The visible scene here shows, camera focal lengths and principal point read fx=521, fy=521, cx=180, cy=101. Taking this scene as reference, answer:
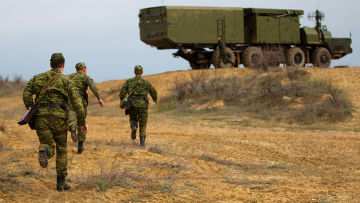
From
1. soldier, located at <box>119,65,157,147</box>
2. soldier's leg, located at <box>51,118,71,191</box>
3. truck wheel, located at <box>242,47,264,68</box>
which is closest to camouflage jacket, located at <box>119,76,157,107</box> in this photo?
soldier, located at <box>119,65,157,147</box>

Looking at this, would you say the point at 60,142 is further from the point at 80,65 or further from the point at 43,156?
the point at 80,65

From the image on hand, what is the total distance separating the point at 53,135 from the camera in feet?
20.7

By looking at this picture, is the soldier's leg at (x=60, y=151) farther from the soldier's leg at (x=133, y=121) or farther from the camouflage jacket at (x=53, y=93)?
the soldier's leg at (x=133, y=121)

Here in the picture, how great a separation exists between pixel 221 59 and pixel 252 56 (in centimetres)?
192

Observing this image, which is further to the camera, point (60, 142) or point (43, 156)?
point (60, 142)

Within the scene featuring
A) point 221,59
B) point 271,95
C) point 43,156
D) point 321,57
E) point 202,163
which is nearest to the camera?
point 43,156

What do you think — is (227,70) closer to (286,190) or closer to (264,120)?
(264,120)

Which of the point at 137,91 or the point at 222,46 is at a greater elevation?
the point at 222,46

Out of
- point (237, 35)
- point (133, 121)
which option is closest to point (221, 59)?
point (237, 35)

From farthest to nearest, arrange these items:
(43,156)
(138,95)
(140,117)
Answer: (140,117) → (138,95) → (43,156)

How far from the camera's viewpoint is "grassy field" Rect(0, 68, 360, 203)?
639 cm

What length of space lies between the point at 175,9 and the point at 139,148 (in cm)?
1409

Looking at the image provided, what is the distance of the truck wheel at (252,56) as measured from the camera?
25.4 meters

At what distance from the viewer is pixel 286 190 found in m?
6.71
